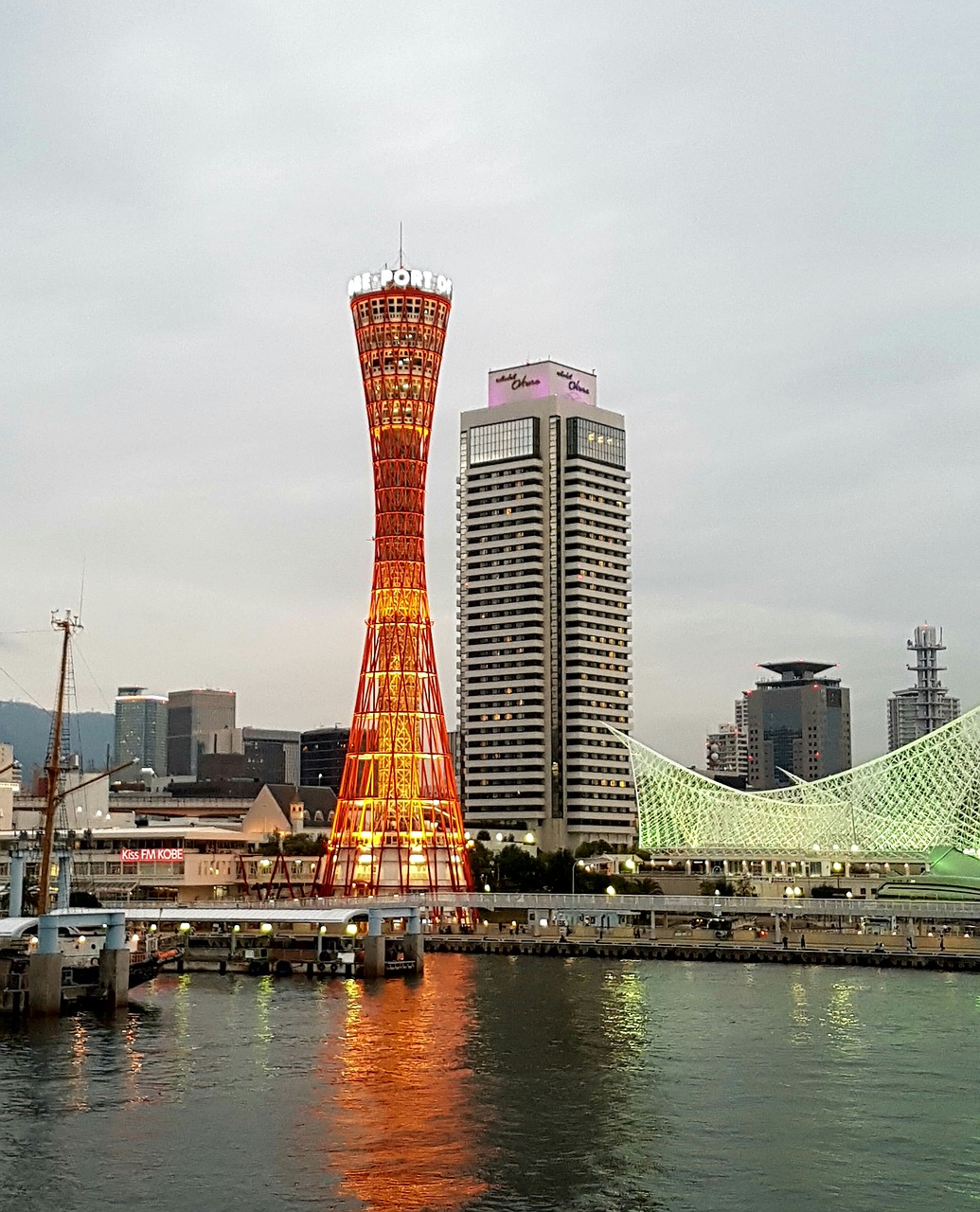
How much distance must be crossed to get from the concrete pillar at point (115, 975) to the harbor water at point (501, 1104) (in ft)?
2.89

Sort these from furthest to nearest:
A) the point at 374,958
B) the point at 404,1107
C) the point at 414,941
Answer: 1. the point at 414,941
2. the point at 374,958
3. the point at 404,1107

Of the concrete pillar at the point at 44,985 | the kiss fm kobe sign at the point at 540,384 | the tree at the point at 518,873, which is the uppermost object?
Answer: the kiss fm kobe sign at the point at 540,384

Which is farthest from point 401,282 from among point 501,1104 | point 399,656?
point 501,1104

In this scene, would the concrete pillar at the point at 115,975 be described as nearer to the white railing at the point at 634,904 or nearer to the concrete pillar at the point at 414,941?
the concrete pillar at the point at 414,941

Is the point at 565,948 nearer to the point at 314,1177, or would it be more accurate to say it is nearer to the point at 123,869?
the point at 123,869

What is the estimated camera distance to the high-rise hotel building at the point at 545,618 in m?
189

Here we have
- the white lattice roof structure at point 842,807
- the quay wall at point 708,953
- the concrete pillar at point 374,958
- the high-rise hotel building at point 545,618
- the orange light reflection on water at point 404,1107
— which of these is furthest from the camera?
the high-rise hotel building at point 545,618

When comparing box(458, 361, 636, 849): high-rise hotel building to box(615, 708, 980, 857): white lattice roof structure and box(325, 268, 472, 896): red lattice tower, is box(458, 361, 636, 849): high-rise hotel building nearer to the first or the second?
box(615, 708, 980, 857): white lattice roof structure

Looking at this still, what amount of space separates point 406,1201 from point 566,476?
531 ft

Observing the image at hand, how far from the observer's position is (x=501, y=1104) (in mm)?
43281

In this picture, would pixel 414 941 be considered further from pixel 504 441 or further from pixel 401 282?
pixel 504 441

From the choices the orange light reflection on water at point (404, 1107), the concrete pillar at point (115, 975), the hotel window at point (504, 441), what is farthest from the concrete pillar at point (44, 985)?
the hotel window at point (504, 441)

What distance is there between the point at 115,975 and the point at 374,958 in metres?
19.3

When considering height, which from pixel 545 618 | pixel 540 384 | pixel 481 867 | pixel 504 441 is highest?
pixel 540 384
